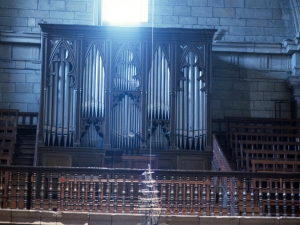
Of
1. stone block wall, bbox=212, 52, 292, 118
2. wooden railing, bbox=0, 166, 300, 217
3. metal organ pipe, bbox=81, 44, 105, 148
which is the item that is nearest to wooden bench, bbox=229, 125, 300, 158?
stone block wall, bbox=212, 52, 292, 118

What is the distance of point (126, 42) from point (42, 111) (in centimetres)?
204

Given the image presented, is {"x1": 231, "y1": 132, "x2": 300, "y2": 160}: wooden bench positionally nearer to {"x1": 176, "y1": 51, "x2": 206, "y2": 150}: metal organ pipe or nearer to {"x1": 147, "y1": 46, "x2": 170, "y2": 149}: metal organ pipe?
{"x1": 176, "y1": 51, "x2": 206, "y2": 150}: metal organ pipe

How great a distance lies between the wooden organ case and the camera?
1152 centimetres

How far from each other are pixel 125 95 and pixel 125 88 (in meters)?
0.13

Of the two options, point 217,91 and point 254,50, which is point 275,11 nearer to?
point 254,50

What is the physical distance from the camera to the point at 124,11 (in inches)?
532

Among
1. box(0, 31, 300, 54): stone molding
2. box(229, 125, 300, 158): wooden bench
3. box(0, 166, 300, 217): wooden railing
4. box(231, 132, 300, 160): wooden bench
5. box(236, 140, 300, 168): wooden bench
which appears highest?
box(0, 31, 300, 54): stone molding

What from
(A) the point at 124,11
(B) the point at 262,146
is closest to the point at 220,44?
(A) the point at 124,11

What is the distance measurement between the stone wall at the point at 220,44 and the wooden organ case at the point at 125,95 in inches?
48.9

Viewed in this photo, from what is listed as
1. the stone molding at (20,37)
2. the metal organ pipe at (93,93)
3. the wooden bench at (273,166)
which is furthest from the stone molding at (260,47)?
the stone molding at (20,37)

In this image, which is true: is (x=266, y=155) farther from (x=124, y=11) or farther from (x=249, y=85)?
(x=124, y=11)

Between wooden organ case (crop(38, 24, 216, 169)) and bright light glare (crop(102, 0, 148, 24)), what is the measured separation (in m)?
1.55

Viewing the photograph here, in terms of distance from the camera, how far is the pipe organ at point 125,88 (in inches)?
457

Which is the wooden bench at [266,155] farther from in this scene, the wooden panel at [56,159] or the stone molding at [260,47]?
the wooden panel at [56,159]
